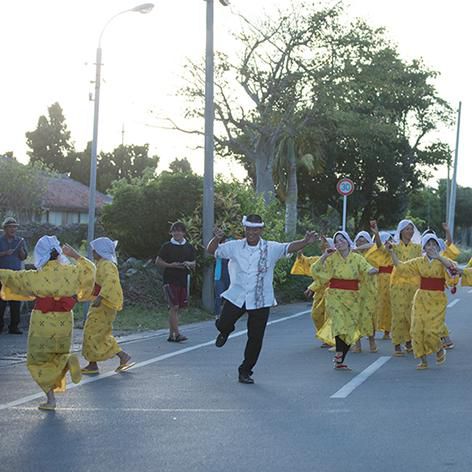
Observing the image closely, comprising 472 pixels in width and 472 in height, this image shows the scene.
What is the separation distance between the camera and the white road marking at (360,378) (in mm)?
10328

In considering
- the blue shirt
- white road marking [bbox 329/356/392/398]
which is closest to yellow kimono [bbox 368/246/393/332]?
white road marking [bbox 329/356/392/398]

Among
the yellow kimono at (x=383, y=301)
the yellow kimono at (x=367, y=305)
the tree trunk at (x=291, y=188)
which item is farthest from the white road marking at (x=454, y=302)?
the tree trunk at (x=291, y=188)

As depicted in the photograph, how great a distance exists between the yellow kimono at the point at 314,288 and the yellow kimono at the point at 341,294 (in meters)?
1.63

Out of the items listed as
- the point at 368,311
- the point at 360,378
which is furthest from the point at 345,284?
the point at 360,378

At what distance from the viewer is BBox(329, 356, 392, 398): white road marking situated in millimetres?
10328

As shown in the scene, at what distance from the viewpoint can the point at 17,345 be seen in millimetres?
15281

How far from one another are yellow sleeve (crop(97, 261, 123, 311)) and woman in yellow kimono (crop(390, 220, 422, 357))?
11.3 feet

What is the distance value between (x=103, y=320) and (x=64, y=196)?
2342 inches

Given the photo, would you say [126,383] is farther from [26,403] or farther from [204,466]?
[204,466]

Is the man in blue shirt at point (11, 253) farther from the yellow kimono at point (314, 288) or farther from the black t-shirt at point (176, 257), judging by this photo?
the yellow kimono at point (314, 288)

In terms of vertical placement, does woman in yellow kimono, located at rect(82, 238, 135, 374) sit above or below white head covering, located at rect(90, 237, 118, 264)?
below

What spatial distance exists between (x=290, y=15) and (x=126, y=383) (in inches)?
934

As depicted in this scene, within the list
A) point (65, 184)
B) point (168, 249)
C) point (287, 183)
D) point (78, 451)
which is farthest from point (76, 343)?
point (65, 184)

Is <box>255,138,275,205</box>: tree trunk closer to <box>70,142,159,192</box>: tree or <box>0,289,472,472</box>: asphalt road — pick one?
<box>0,289,472,472</box>: asphalt road
